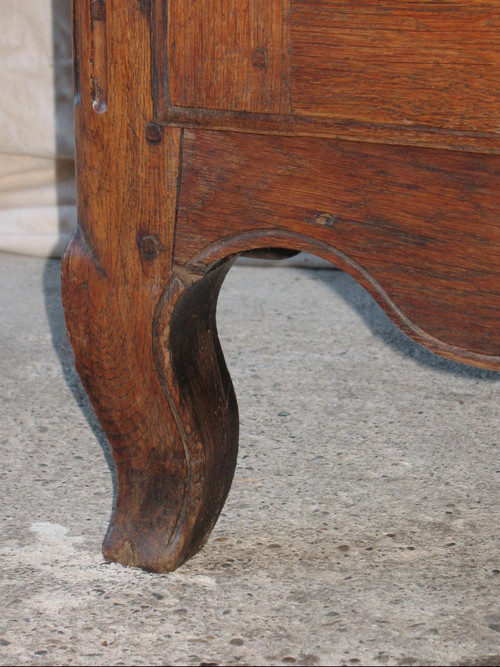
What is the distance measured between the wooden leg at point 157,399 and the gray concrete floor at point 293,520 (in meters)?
0.06

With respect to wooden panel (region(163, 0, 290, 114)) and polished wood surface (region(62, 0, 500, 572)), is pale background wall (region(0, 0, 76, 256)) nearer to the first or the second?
polished wood surface (region(62, 0, 500, 572))

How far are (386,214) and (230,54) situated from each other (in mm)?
200

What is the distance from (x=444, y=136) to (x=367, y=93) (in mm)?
77

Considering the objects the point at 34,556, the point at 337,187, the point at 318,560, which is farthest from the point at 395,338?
the point at 337,187

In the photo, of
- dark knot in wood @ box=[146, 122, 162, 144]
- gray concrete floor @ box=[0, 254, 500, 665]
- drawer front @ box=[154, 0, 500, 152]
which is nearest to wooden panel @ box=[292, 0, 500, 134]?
drawer front @ box=[154, 0, 500, 152]

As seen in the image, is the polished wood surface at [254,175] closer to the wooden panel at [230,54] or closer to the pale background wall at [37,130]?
the wooden panel at [230,54]

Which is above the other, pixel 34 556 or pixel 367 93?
pixel 367 93

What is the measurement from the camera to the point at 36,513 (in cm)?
137

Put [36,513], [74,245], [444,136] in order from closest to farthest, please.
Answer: [444,136], [74,245], [36,513]

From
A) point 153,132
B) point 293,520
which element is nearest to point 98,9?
point 153,132

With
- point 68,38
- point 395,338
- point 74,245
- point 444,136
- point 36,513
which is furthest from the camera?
point 68,38

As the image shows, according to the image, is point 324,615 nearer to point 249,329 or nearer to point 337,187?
point 337,187

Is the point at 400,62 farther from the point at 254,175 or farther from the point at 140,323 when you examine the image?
the point at 140,323

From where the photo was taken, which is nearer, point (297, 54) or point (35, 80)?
point (297, 54)
